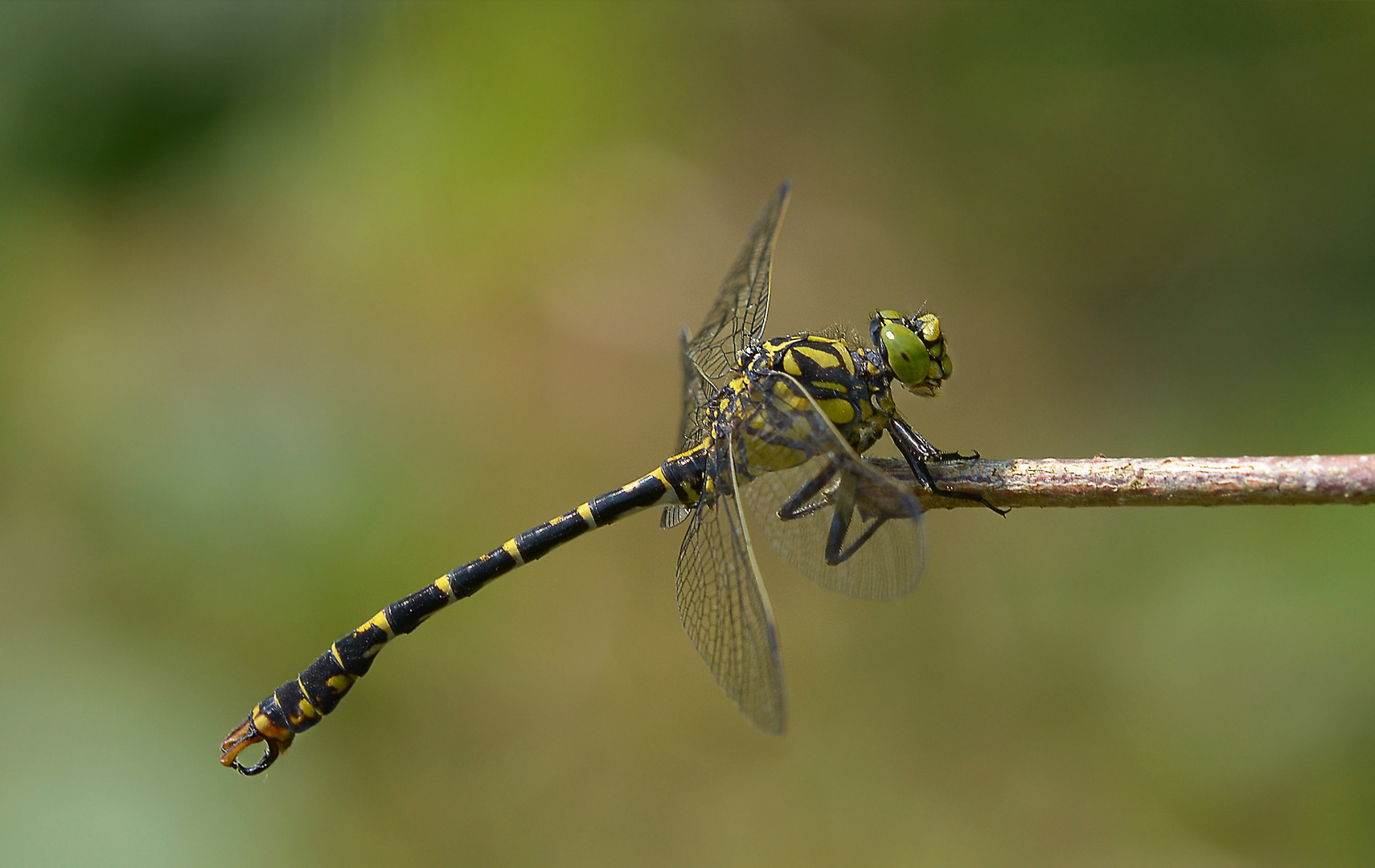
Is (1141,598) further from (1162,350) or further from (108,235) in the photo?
(108,235)

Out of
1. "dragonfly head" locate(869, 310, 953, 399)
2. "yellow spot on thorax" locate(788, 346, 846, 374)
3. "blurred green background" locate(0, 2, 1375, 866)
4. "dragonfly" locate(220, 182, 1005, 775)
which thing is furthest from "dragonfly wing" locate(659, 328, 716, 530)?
"blurred green background" locate(0, 2, 1375, 866)

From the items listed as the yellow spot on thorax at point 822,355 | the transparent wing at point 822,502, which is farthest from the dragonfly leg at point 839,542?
Result: the yellow spot on thorax at point 822,355

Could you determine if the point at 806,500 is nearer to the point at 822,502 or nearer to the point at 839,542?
the point at 822,502

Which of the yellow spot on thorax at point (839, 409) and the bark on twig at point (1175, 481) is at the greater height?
the yellow spot on thorax at point (839, 409)

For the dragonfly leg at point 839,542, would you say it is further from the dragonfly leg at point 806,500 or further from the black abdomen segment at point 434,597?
the black abdomen segment at point 434,597

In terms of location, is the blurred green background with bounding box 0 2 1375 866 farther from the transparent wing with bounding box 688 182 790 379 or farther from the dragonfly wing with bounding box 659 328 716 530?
→ the transparent wing with bounding box 688 182 790 379

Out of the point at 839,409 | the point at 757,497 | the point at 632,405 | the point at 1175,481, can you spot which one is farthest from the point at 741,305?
the point at 632,405
